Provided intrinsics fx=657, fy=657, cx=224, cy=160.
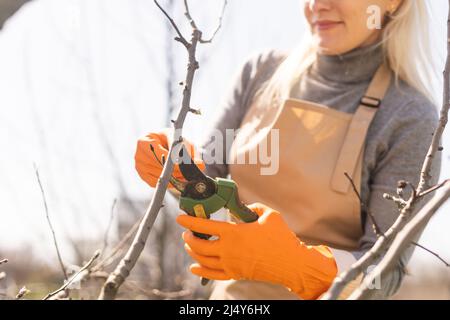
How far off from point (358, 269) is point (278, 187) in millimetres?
1354

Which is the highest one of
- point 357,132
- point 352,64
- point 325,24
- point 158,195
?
point 325,24

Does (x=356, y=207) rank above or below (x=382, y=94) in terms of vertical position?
below

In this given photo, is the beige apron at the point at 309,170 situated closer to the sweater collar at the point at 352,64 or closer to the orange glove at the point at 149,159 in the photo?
the sweater collar at the point at 352,64

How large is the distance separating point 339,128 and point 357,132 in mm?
89

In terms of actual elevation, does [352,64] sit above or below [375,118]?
above

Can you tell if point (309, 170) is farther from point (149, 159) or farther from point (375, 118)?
point (149, 159)

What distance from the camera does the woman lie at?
2244mm

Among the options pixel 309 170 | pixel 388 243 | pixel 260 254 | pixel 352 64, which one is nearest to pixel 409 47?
pixel 352 64

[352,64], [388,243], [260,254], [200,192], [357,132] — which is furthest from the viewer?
[352,64]

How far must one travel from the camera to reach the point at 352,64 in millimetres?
2506

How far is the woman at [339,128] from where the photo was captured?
2.24 meters
